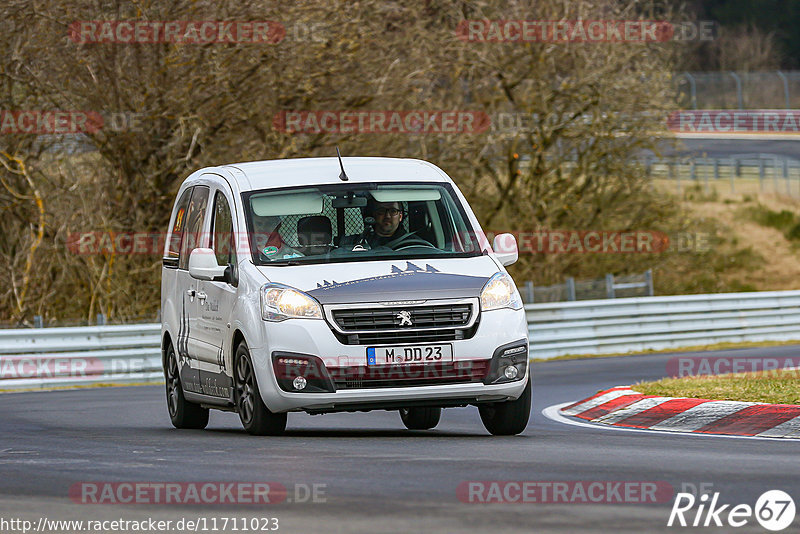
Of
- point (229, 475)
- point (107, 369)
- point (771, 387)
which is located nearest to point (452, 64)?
point (107, 369)

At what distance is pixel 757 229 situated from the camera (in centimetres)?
4944

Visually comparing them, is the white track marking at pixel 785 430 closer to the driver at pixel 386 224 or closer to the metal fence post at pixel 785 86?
the driver at pixel 386 224

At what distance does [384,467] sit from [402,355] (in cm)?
171

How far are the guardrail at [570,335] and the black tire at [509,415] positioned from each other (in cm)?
1115

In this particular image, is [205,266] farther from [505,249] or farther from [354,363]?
[505,249]

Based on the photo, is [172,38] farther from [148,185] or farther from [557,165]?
[557,165]

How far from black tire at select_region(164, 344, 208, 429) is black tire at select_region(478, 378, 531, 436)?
2.82 metres

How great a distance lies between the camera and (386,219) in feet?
37.9

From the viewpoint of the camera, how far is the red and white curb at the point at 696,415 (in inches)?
454

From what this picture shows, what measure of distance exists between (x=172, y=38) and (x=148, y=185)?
266 centimetres
